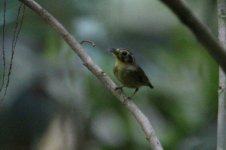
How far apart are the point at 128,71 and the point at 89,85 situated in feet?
1.38

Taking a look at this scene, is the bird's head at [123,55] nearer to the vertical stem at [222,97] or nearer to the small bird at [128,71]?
the small bird at [128,71]

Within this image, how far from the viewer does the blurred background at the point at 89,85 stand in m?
2.44

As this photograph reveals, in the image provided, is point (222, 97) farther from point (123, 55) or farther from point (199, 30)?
point (123, 55)

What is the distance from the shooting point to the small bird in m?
2.08

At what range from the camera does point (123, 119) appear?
249cm

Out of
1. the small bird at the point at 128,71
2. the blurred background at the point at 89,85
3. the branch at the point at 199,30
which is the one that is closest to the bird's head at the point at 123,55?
the small bird at the point at 128,71

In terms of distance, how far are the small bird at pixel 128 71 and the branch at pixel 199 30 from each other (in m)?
→ 1.42

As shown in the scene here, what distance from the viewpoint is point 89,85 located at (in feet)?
8.06

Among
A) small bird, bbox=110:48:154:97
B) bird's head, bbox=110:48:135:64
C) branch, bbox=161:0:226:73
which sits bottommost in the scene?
branch, bbox=161:0:226:73

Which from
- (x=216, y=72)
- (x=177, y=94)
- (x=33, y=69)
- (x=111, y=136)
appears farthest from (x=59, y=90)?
(x=216, y=72)

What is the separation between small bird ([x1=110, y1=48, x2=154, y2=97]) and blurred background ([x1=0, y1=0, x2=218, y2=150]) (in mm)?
253

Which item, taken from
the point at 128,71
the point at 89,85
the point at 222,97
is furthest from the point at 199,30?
the point at 89,85

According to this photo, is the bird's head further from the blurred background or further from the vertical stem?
the vertical stem

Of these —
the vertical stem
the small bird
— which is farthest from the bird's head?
the vertical stem
